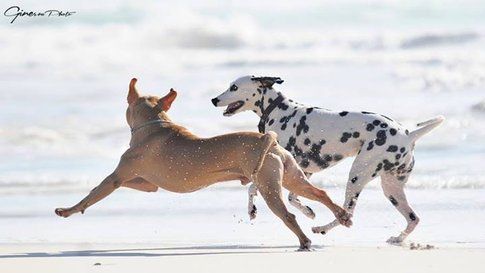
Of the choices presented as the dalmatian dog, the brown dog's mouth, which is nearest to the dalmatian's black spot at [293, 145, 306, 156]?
the dalmatian dog

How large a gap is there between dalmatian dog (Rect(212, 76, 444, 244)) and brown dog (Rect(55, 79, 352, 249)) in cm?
146

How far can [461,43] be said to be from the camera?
4109 cm

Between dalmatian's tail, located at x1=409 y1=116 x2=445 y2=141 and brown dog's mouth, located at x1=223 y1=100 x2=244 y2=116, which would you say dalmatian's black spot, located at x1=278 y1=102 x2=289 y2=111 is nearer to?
brown dog's mouth, located at x1=223 y1=100 x2=244 y2=116

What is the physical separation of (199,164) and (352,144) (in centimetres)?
241

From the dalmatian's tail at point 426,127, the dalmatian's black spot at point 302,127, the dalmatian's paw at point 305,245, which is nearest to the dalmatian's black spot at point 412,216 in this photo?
the dalmatian's tail at point 426,127

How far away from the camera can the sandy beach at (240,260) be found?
8703 mm

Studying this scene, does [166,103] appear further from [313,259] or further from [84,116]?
[84,116]

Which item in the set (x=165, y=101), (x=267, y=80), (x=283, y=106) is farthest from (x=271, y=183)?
(x=267, y=80)

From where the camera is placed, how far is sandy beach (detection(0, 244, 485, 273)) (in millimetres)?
8703

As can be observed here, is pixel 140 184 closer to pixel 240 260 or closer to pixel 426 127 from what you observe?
pixel 240 260

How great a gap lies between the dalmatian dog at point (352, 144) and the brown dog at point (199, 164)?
4.78 ft

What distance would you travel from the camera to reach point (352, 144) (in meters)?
12.1

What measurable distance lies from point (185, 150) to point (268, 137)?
645 mm

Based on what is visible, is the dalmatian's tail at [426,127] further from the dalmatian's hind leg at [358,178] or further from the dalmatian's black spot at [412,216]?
the dalmatian's black spot at [412,216]
